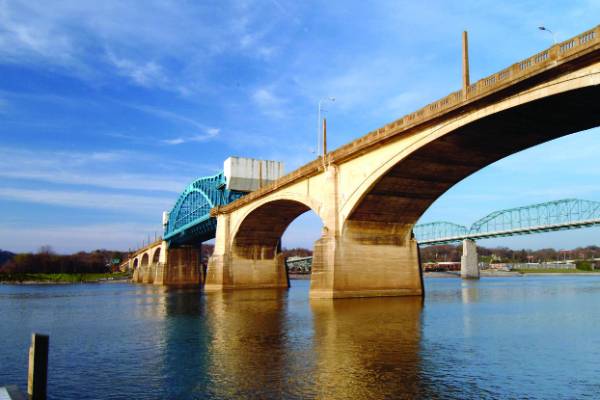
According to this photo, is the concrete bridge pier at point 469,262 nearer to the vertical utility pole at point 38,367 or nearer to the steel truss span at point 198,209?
the steel truss span at point 198,209

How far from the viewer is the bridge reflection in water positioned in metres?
13.4

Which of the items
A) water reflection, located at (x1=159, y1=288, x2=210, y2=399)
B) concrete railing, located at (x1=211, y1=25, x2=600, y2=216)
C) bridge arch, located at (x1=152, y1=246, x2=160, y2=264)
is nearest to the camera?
water reflection, located at (x1=159, y1=288, x2=210, y2=399)

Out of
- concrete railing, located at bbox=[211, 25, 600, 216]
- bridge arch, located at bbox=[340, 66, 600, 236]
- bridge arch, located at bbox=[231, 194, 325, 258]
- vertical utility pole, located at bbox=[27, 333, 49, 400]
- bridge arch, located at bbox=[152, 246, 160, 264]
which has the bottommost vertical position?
vertical utility pole, located at bbox=[27, 333, 49, 400]

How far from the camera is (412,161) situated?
37.2 meters

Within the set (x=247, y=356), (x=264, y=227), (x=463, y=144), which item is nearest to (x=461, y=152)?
(x=463, y=144)

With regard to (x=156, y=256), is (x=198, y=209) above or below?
above

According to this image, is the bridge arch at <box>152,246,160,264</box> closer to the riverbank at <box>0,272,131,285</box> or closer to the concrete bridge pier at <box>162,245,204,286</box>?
the concrete bridge pier at <box>162,245,204,286</box>

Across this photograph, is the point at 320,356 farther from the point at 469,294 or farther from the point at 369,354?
the point at 469,294

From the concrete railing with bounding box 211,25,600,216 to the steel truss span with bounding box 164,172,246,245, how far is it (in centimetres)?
4668

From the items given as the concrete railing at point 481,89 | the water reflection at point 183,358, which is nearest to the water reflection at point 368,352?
the water reflection at point 183,358

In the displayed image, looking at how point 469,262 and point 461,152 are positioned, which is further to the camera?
point 469,262

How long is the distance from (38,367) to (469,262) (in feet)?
446

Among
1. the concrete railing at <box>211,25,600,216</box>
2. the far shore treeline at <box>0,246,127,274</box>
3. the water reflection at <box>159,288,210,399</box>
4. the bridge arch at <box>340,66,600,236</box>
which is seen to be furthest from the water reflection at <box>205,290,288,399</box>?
the far shore treeline at <box>0,246,127,274</box>

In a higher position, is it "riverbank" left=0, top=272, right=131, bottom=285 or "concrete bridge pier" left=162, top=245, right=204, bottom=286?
"concrete bridge pier" left=162, top=245, right=204, bottom=286
